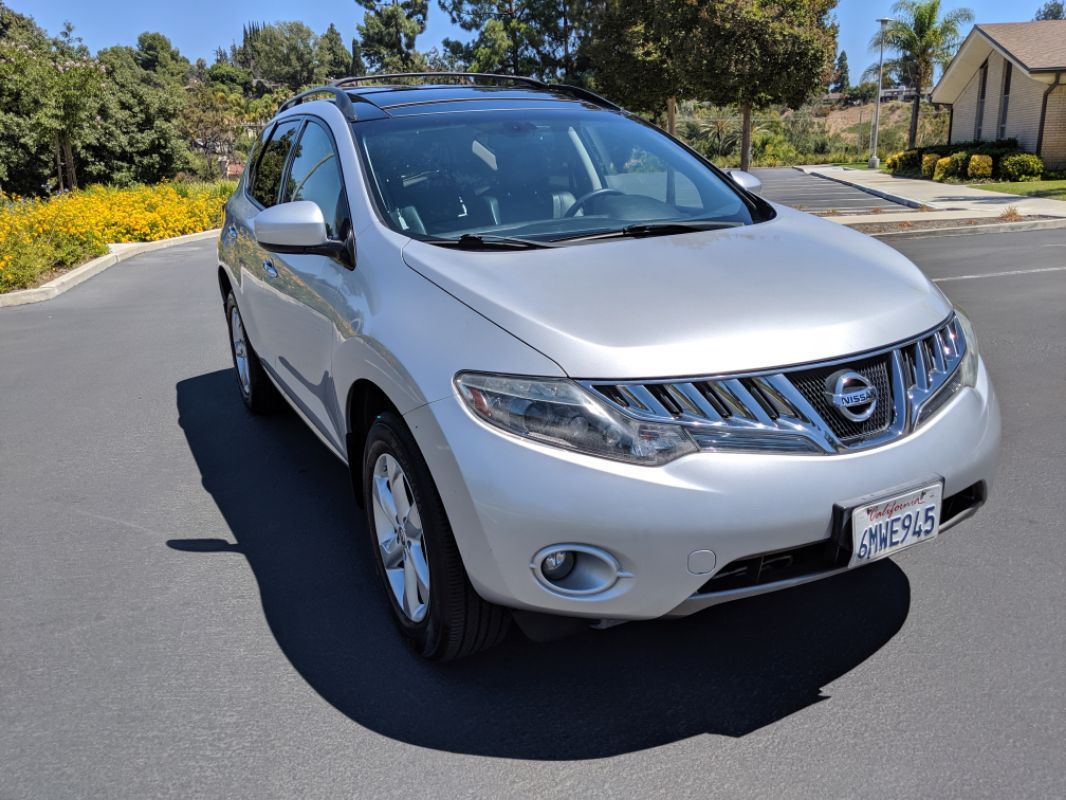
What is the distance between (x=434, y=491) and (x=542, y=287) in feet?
2.13

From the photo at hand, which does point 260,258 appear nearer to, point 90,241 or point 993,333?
point 993,333

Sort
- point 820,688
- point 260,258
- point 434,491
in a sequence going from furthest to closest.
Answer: point 260,258, point 820,688, point 434,491

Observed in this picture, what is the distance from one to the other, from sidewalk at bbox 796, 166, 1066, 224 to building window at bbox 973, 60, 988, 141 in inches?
304

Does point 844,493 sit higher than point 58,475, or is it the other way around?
point 844,493

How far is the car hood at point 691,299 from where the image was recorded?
2.35 m

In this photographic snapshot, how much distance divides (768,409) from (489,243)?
1149mm

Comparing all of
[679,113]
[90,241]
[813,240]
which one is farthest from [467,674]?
[679,113]

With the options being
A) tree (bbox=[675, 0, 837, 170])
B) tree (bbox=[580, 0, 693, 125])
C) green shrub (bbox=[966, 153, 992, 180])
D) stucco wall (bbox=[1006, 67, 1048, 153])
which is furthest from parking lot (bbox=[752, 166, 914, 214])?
stucco wall (bbox=[1006, 67, 1048, 153])

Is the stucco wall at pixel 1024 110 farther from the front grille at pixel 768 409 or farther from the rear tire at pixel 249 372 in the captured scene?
the front grille at pixel 768 409

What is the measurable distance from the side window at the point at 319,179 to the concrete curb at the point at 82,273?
7.68 metres

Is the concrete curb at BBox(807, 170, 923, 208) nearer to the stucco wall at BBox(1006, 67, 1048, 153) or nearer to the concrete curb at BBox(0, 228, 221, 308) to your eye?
the stucco wall at BBox(1006, 67, 1048, 153)

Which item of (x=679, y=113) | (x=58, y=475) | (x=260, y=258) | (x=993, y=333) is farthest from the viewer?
(x=679, y=113)

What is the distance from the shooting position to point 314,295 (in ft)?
11.4

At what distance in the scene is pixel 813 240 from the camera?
125 inches
